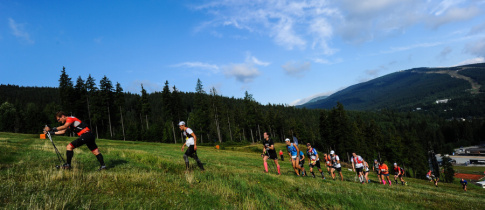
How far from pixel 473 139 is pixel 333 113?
176112 millimetres

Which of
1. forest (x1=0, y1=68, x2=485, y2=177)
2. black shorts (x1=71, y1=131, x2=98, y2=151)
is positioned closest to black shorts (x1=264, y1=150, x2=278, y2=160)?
black shorts (x1=71, y1=131, x2=98, y2=151)

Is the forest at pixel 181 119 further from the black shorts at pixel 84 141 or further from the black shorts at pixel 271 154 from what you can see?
the black shorts at pixel 84 141

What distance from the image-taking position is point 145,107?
220ft

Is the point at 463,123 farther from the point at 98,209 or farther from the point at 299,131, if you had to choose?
the point at 98,209

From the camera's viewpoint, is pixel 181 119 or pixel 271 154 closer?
pixel 271 154

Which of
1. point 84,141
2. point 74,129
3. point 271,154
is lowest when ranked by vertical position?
point 271,154

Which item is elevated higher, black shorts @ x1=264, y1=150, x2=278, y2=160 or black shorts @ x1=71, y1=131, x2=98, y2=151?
black shorts @ x1=71, y1=131, x2=98, y2=151

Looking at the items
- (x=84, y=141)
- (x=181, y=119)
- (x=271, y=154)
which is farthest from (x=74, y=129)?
(x=181, y=119)

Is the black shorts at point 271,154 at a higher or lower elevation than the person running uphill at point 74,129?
lower

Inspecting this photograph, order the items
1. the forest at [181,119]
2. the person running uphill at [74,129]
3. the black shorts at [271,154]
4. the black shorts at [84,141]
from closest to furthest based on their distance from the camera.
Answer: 1. the person running uphill at [74,129]
2. the black shorts at [84,141]
3. the black shorts at [271,154]
4. the forest at [181,119]

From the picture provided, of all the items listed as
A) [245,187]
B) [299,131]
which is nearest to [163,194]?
[245,187]

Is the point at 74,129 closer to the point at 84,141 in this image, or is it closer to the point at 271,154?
the point at 84,141

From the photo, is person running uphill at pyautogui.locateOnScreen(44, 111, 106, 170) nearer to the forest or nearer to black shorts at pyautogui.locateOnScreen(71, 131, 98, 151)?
black shorts at pyautogui.locateOnScreen(71, 131, 98, 151)

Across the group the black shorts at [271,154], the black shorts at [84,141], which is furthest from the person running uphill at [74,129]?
the black shorts at [271,154]
